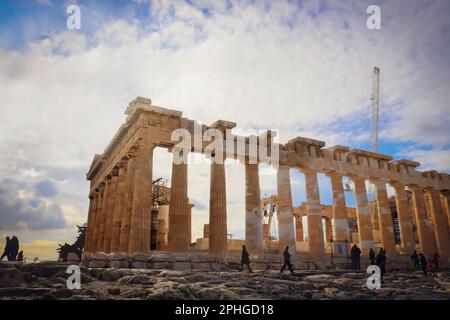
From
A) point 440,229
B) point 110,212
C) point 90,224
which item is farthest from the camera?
point 90,224

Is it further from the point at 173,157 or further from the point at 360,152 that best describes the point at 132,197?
the point at 360,152

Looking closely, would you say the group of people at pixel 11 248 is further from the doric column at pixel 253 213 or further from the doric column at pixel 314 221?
the doric column at pixel 314 221

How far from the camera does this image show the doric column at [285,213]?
83.3 feet

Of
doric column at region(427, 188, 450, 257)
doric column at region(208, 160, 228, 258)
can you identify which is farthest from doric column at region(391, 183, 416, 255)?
doric column at region(208, 160, 228, 258)

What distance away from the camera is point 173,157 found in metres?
23.5

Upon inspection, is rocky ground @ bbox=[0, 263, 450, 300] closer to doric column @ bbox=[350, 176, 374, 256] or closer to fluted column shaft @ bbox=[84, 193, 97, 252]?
doric column @ bbox=[350, 176, 374, 256]

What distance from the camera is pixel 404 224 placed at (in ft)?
104

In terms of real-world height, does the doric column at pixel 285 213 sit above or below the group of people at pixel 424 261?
above

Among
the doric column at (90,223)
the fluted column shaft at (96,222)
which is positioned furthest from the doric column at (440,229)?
the doric column at (90,223)

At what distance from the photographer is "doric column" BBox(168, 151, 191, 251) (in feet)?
72.7

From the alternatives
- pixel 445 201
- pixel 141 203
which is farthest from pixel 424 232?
pixel 141 203

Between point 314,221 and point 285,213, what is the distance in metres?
2.90

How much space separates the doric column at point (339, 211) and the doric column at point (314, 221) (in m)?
1.70

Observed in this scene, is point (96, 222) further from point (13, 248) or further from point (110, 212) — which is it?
point (13, 248)
